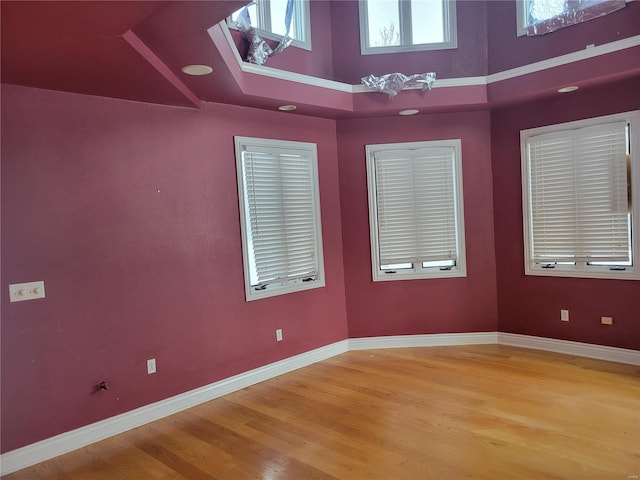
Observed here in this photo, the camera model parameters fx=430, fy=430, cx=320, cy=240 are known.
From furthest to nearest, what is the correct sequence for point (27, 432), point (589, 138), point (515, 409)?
point (589, 138), point (515, 409), point (27, 432)

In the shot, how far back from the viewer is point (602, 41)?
3.72 meters

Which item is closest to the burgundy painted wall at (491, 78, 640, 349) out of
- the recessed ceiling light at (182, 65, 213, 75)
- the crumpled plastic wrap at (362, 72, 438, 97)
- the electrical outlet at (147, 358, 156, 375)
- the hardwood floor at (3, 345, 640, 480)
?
the hardwood floor at (3, 345, 640, 480)

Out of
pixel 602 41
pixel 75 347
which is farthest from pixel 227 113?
pixel 602 41

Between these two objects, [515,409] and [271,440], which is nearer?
[271,440]

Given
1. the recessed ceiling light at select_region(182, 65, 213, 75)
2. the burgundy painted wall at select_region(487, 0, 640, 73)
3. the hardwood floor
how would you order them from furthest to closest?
1. the burgundy painted wall at select_region(487, 0, 640, 73)
2. the recessed ceiling light at select_region(182, 65, 213, 75)
3. the hardwood floor

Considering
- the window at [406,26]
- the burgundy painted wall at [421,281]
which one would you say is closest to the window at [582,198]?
the burgundy painted wall at [421,281]

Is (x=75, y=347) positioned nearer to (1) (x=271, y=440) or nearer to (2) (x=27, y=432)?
(2) (x=27, y=432)

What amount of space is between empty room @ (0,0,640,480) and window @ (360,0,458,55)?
3 centimetres

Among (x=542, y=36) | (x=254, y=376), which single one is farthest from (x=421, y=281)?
(x=542, y=36)

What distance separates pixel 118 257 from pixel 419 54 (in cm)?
351

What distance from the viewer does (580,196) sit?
4125 mm

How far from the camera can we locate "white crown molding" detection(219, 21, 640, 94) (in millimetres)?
3408

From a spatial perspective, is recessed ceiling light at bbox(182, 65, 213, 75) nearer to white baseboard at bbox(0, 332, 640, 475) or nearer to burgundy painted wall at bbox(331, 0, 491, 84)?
burgundy painted wall at bbox(331, 0, 491, 84)

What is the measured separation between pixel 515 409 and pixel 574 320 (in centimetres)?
160
